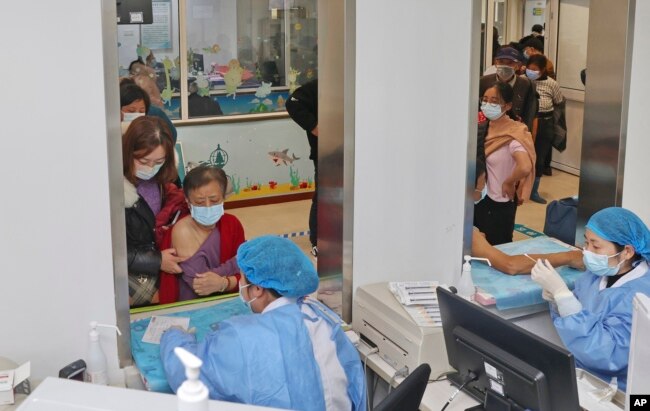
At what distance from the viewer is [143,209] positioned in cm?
353

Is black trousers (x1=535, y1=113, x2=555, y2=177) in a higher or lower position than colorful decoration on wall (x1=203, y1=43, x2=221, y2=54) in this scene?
lower

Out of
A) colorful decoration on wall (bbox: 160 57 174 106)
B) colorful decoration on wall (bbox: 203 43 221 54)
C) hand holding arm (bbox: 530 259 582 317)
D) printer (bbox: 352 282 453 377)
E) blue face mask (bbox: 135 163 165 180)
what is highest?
colorful decoration on wall (bbox: 203 43 221 54)

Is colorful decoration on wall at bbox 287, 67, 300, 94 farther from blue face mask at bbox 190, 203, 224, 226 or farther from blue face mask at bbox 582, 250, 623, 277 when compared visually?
blue face mask at bbox 582, 250, 623, 277

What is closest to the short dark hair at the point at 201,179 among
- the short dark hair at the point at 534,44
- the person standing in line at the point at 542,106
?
the person standing in line at the point at 542,106

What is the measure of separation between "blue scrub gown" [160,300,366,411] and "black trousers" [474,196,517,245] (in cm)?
230

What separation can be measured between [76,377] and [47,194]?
1.98ft

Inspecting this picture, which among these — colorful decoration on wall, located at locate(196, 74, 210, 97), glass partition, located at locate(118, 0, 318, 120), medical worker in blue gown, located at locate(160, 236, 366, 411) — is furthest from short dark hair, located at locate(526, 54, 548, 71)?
medical worker in blue gown, located at locate(160, 236, 366, 411)

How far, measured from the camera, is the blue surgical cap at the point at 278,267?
8.67 feet

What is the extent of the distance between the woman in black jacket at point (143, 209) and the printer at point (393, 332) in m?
0.84

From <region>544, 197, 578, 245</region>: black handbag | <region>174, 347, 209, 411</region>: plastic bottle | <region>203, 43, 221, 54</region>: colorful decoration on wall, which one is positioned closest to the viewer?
<region>174, 347, 209, 411</region>: plastic bottle

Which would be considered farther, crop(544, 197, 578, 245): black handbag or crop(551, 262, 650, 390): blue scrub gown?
crop(544, 197, 578, 245): black handbag

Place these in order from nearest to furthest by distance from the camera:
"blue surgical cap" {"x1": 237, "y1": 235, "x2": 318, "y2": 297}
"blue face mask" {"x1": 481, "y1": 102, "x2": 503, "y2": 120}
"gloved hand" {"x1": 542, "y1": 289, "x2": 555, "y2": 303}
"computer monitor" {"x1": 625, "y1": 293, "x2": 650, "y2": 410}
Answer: "computer monitor" {"x1": 625, "y1": 293, "x2": 650, "y2": 410}, "blue surgical cap" {"x1": 237, "y1": 235, "x2": 318, "y2": 297}, "gloved hand" {"x1": 542, "y1": 289, "x2": 555, "y2": 303}, "blue face mask" {"x1": 481, "y1": 102, "x2": 503, "y2": 120}

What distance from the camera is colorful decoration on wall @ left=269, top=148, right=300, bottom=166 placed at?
7305mm

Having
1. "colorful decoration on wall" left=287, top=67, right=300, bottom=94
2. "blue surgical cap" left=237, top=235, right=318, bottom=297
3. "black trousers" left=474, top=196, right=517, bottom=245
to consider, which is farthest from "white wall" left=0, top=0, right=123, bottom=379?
"colorful decoration on wall" left=287, top=67, right=300, bottom=94
